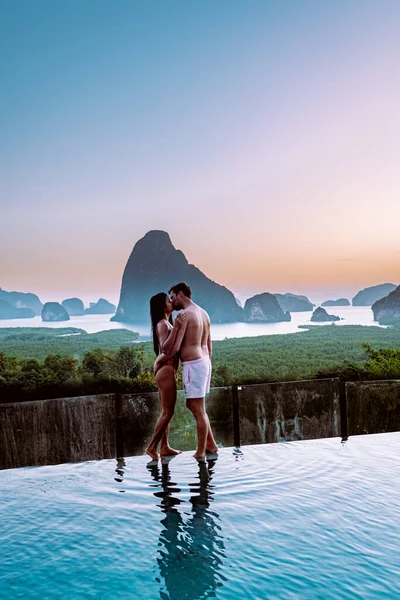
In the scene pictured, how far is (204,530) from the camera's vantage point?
393 cm

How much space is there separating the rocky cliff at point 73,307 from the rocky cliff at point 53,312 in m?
0.99

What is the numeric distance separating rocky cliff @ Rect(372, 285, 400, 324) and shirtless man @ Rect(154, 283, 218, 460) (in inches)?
1372

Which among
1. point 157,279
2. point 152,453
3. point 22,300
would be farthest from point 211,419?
point 22,300

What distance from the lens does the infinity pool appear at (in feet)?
10.6

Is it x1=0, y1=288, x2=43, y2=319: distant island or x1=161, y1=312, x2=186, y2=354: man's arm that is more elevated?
x1=0, y1=288, x2=43, y2=319: distant island

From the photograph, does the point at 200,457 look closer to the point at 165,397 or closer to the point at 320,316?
the point at 165,397

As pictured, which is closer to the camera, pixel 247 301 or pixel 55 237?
pixel 55 237

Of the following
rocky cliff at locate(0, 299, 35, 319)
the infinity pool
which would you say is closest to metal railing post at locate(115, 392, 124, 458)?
the infinity pool

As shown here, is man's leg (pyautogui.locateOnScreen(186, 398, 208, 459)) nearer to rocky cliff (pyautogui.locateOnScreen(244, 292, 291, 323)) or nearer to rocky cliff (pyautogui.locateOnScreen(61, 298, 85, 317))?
rocky cliff (pyautogui.locateOnScreen(244, 292, 291, 323))

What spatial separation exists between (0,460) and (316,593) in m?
4.28

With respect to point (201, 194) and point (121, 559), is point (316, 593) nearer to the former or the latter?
point (121, 559)

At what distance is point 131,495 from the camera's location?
4750 millimetres

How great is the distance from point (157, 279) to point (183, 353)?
63.2 metres

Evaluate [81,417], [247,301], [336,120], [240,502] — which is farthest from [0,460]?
[247,301]
